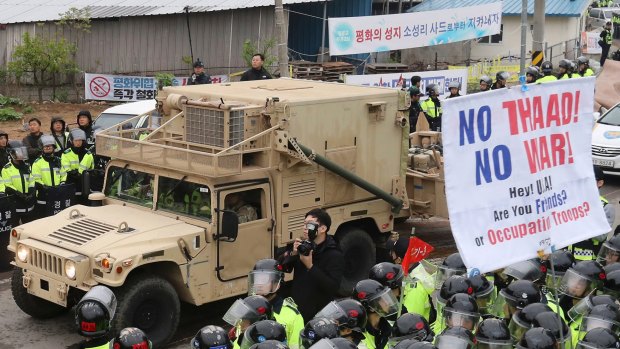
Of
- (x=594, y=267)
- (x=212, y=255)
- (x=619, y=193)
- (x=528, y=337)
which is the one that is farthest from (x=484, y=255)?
(x=619, y=193)

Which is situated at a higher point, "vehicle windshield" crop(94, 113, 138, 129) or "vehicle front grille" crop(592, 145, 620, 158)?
"vehicle windshield" crop(94, 113, 138, 129)

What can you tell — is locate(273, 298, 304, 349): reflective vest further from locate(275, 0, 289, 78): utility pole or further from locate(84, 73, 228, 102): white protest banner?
locate(84, 73, 228, 102): white protest banner

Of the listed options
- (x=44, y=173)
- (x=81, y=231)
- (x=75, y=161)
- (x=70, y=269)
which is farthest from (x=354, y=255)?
(x=44, y=173)

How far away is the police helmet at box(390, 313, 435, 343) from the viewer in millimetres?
7039

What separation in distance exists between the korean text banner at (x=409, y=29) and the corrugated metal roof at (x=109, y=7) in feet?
16.7

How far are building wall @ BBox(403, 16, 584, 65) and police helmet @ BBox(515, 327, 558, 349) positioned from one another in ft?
90.8

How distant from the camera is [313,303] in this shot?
927cm

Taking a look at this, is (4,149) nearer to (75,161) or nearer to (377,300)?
(75,161)

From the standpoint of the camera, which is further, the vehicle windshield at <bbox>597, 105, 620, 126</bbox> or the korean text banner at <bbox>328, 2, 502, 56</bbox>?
the korean text banner at <bbox>328, 2, 502, 56</bbox>

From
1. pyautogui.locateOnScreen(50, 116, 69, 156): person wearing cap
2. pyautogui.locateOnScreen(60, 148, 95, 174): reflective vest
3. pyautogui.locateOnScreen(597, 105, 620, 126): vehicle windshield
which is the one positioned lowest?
pyautogui.locateOnScreen(60, 148, 95, 174): reflective vest

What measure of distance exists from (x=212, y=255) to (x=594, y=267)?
412cm

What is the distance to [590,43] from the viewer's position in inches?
1390

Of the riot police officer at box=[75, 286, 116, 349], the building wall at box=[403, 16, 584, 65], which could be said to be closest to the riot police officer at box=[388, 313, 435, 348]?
the riot police officer at box=[75, 286, 116, 349]

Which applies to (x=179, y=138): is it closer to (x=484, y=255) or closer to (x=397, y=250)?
(x=397, y=250)
